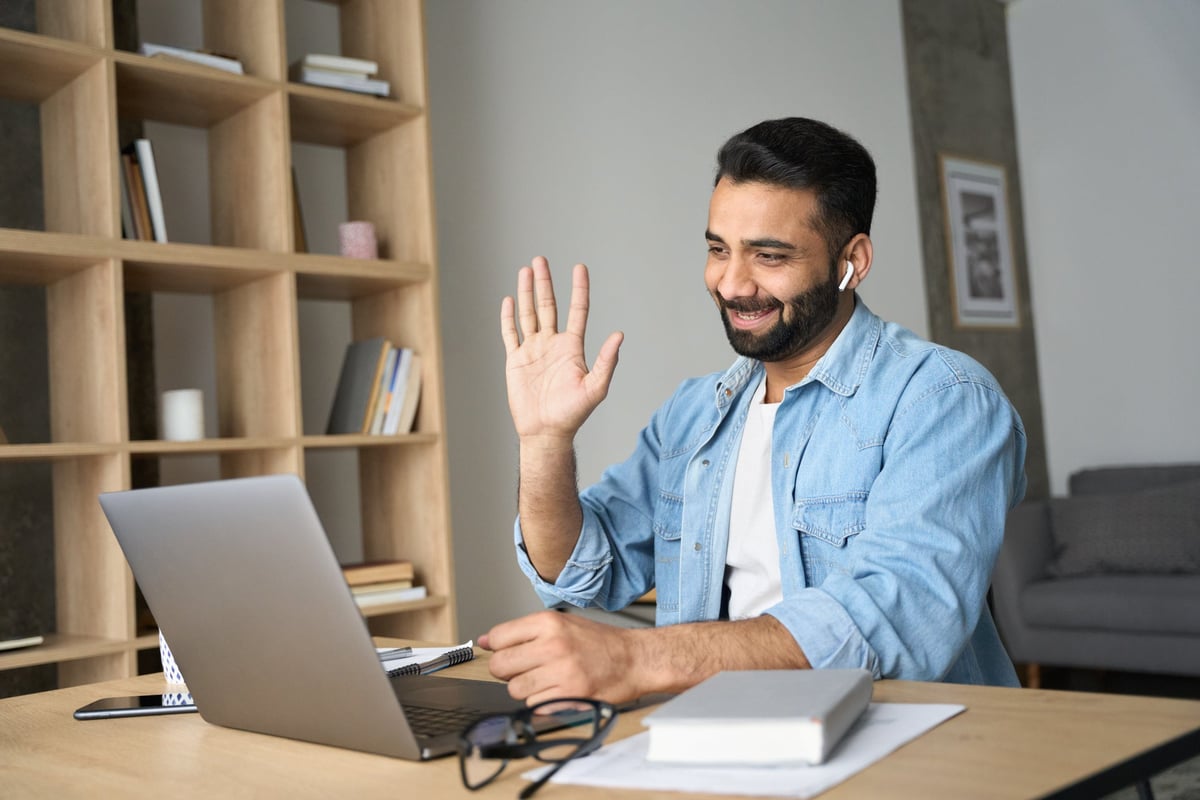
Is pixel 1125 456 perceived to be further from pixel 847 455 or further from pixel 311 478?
pixel 847 455

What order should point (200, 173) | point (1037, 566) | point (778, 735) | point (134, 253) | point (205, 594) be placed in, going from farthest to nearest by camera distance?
point (1037, 566)
point (200, 173)
point (134, 253)
point (205, 594)
point (778, 735)

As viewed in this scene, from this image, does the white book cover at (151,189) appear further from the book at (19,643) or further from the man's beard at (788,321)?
the man's beard at (788,321)

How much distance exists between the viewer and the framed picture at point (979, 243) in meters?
5.00

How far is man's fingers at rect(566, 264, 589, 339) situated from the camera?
136 cm

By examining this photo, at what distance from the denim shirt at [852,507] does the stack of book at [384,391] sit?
3.82 ft

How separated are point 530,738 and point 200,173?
7.74 ft

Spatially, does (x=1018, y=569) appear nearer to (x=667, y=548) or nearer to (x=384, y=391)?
(x=384, y=391)

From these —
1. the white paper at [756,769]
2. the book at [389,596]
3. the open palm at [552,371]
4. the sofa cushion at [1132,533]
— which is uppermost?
the open palm at [552,371]

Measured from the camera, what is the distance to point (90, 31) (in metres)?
2.32

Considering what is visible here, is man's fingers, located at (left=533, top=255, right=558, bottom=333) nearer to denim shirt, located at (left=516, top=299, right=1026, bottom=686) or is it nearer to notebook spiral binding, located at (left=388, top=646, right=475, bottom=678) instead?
denim shirt, located at (left=516, top=299, right=1026, bottom=686)

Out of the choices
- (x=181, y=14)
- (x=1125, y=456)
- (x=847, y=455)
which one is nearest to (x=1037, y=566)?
(x=1125, y=456)

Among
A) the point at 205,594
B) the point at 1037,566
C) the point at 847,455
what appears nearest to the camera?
the point at 205,594

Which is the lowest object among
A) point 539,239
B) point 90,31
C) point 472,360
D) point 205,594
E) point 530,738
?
point 530,738

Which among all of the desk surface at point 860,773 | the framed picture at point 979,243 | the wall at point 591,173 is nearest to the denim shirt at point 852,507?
the desk surface at point 860,773
